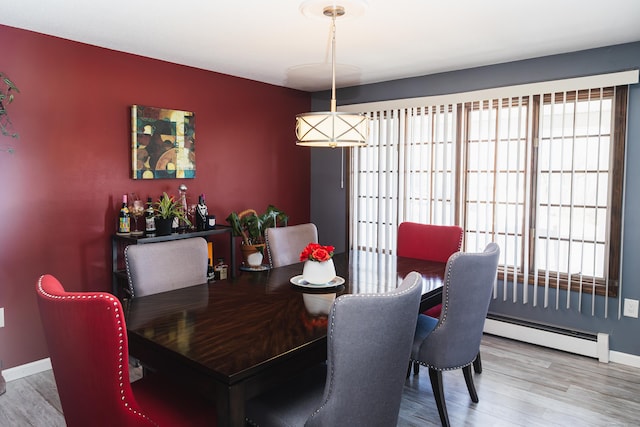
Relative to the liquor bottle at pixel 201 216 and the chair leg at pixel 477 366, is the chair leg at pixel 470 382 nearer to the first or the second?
the chair leg at pixel 477 366

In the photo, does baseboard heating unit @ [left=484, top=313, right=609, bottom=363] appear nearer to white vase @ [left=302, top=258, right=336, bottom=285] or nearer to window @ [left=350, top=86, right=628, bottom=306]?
window @ [left=350, top=86, right=628, bottom=306]

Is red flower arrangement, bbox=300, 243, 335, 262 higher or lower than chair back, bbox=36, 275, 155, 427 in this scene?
higher

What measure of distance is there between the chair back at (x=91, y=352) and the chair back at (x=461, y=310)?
1.40 meters

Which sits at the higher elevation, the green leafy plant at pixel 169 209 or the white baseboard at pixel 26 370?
the green leafy plant at pixel 169 209

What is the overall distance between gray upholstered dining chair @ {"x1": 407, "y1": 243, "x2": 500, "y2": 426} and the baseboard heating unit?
145 centimetres

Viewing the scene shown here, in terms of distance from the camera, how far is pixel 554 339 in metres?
3.57

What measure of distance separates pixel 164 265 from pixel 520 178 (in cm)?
278

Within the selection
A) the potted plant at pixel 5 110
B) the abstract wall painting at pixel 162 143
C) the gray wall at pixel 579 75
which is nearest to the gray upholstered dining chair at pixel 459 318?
the gray wall at pixel 579 75

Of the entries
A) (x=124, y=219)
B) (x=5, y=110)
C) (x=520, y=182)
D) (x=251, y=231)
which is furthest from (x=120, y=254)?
(x=520, y=182)

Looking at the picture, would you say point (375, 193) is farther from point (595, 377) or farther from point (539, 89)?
point (595, 377)

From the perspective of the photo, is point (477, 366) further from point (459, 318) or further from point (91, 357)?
point (91, 357)

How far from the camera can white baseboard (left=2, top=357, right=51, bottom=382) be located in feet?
10.0

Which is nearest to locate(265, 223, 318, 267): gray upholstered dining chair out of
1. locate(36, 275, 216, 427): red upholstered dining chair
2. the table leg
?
locate(36, 275, 216, 427): red upholstered dining chair

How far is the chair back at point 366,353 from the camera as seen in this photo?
57.4 inches
